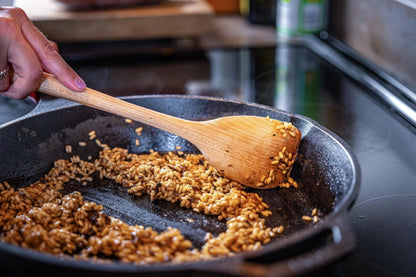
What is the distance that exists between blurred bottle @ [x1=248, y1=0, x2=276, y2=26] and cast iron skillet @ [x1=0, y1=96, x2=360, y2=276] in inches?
47.6

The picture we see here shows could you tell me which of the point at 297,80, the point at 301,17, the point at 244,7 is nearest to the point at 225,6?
the point at 244,7

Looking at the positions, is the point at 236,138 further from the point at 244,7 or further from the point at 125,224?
the point at 244,7

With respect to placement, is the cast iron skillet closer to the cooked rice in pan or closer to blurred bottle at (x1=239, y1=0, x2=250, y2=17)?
the cooked rice in pan

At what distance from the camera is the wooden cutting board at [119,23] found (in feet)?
6.07

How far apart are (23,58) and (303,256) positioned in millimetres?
670

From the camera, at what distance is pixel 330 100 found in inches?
59.5

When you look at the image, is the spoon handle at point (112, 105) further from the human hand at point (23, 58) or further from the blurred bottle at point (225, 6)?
the blurred bottle at point (225, 6)

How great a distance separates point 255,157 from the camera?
3.41 feet

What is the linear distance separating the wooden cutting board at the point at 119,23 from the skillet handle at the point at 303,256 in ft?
4.36

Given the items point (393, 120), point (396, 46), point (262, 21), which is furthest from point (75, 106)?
point (262, 21)

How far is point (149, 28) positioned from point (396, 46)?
0.90m

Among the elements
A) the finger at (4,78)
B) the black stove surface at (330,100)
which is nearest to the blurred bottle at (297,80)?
the black stove surface at (330,100)

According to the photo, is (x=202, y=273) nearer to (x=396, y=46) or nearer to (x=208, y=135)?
(x=208, y=135)

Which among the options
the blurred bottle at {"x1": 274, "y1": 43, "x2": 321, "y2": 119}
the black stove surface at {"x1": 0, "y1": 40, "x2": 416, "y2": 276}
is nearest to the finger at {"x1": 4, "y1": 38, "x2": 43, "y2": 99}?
the black stove surface at {"x1": 0, "y1": 40, "x2": 416, "y2": 276}
